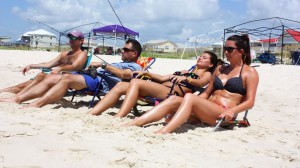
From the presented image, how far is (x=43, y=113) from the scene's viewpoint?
4.29m

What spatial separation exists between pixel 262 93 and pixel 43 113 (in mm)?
5293

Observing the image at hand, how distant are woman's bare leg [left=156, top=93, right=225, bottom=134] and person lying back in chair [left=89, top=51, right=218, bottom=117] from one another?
60 centimetres

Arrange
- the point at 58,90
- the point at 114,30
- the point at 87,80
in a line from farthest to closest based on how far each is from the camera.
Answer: the point at 114,30, the point at 87,80, the point at 58,90

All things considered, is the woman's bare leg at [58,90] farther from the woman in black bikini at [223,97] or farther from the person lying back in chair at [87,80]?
the woman in black bikini at [223,97]

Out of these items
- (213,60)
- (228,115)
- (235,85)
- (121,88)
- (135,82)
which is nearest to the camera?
(228,115)

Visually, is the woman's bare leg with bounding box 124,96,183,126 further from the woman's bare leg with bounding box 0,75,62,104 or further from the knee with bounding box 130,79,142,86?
the woman's bare leg with bounding box 0,75,62,104

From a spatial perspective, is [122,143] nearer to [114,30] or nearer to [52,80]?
[52,80]

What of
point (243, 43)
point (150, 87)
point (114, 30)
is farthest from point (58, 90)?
point (114, 30)

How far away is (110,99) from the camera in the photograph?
425 cm

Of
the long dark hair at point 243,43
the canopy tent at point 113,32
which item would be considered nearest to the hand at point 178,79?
the long dark hair at point 243,43

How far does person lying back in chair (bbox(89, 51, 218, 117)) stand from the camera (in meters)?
4.06

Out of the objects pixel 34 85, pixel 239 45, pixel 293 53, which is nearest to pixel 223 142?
pixel 239 45

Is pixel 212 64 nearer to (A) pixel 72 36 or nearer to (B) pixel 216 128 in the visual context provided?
(B) pixel 216 128

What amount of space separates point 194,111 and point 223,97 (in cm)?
44
